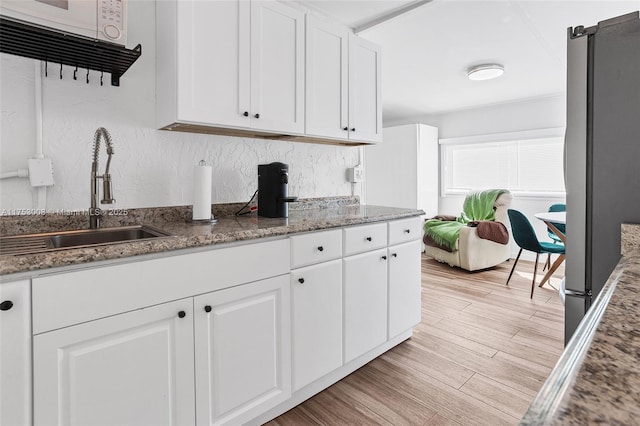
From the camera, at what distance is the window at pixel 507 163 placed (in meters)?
4.83

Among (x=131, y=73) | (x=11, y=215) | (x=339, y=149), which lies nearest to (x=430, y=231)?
(x=339, y=149)

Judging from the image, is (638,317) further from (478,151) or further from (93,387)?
(478,151)

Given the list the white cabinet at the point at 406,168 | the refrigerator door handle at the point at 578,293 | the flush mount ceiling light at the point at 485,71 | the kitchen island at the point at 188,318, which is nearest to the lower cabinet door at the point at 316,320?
the kitchen island at the point at 188,318

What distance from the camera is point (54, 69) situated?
1514 millimetres

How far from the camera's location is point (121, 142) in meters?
1.70

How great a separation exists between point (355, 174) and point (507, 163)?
3580 millimetres

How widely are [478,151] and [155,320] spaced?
5.53 metres

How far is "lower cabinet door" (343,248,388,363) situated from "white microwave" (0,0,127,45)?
148 cm

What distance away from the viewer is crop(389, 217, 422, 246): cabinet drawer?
7.12 feet

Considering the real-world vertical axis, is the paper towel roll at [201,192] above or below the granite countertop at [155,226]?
above

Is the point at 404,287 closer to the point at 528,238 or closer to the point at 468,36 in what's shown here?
the point at 528,238

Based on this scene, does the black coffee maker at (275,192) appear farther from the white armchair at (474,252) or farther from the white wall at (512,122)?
the white wall at (512,122)

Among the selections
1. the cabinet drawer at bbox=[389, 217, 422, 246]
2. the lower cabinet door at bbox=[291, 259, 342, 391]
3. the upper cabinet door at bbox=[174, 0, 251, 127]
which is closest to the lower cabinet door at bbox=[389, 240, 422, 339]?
the cabinet drawer at bbox=[389, 217, 422, 246]

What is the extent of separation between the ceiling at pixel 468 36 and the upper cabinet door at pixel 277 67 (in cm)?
61
